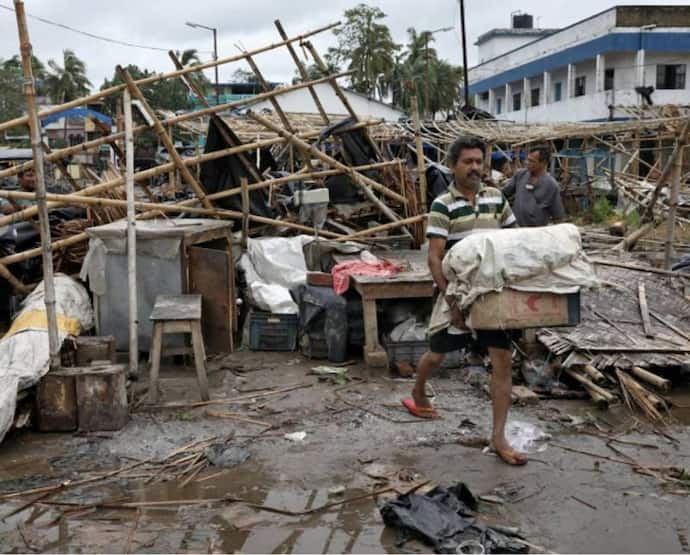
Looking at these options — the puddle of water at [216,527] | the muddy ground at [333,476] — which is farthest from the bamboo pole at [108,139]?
the puddle of water at [216,527]

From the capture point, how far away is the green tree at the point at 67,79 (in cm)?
5188

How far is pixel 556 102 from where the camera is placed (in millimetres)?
36500

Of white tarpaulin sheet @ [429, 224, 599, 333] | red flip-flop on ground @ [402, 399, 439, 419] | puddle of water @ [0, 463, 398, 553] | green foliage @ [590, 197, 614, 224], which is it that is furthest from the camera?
green foliage @ [590, 197, 614, 224]

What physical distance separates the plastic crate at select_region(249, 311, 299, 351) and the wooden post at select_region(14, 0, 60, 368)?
2507 millimetres

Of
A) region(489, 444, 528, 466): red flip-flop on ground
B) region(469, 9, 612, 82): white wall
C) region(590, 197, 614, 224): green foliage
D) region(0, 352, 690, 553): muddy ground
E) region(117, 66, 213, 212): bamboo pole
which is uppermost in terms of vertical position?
region(469, 9, 612, 82): white wall

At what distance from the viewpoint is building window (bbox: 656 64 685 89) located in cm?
3338

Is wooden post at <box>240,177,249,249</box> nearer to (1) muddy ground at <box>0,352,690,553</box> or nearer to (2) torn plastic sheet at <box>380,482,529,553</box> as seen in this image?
(1) muddy ground at <box>0,352,690,553</box>

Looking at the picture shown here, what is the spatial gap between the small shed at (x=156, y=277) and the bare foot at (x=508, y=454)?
3497 mm

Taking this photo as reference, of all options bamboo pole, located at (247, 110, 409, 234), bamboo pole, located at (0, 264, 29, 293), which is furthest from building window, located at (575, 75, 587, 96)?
bamboo pole, located at (0, 264, 29, 293)

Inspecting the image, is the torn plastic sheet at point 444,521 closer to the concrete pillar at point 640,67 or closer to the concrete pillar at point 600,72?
the concrete pillar at point 600,72

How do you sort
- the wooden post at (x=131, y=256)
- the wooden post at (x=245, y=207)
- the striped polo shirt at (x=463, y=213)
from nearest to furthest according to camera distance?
the striped polo shirt at (x=463, y=213), the wooden post at (x=131, y=256), the wooden post at (x=245, y=207)

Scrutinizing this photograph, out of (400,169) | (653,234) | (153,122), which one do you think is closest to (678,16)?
(653,234)

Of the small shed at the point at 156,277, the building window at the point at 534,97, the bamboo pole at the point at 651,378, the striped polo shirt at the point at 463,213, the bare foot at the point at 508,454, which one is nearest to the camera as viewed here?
the bare foot at the point at 508,454

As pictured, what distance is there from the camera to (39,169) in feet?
16.7
